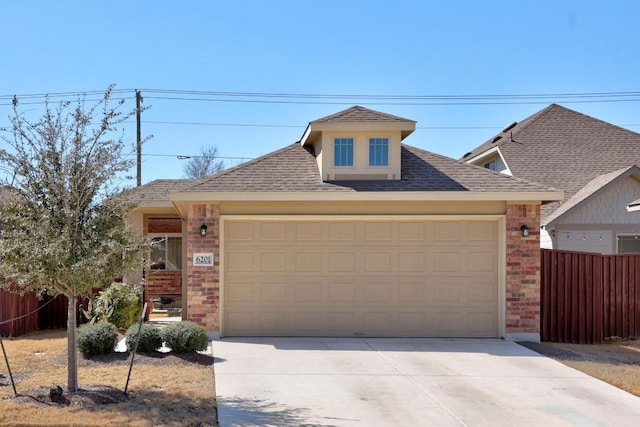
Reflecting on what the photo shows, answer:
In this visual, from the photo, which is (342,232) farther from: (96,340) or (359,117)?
(96,340)

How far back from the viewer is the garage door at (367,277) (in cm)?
1094

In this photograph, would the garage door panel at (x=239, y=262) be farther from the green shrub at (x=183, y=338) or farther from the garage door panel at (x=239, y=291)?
the green shrub at (x=183, y=338)

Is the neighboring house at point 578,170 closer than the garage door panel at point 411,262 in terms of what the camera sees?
No

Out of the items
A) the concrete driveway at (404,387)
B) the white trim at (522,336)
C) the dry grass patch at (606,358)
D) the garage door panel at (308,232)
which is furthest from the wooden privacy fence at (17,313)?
the dry grass patch at (606,358)

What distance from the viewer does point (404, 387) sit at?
24.4ft

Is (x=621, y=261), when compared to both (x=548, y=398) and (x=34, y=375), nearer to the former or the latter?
(x=548, y=398)

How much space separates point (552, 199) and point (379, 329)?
3.97 meters

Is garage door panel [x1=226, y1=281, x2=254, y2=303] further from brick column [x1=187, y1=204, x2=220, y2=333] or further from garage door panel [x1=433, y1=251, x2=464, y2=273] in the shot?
garage door panel [x1=433, y1=251, x2=464, y2=273]

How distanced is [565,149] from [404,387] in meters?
14.5

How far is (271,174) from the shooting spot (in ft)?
37.5

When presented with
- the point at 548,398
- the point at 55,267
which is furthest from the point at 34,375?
the point at 548,398

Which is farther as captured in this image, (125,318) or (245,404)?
(125,318)

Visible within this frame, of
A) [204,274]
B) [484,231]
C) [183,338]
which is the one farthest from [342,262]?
[183,338]

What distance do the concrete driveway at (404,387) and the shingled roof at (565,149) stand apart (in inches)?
339
